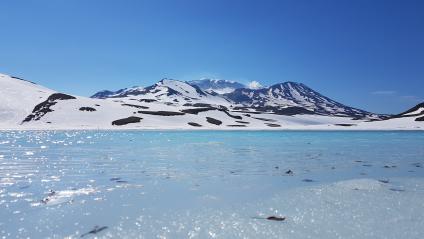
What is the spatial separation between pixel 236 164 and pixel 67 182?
1360cm

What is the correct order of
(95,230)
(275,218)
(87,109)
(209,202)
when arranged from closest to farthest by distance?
(95,230) < (275,218) < (209,202) < (87,109)

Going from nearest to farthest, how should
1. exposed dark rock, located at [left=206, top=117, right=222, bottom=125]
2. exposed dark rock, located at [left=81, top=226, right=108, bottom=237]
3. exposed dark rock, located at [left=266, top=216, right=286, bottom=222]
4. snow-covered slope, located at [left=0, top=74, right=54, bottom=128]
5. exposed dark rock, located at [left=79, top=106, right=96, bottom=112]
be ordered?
exposed dark rock, located at [left=81, top=226, right=108, bottom=237] < exposed dark rock, located at [left=266, top=216, right=286, bottom=222] < snow-covered slope, located at [left=0, top=74, right=54, bottom=128] < exposed dark rock, located at [left=79, top=106, right=96, bottom=112] < exposed dark rock, located at [left=206, top=117, right=222, bottom=125]

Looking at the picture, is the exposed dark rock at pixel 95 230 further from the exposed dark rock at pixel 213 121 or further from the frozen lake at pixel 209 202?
the exposed dark rock at pixel 213 121

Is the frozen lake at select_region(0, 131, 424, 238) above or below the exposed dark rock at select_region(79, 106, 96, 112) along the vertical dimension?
below

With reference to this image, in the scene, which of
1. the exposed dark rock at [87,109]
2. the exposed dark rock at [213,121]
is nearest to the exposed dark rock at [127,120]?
the exposed dark rock at [87,109]

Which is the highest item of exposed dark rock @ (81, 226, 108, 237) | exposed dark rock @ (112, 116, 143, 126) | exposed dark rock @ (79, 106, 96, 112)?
exposed dark rock @ (79, 106, 96, 112)

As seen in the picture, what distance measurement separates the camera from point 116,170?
86.4 ft

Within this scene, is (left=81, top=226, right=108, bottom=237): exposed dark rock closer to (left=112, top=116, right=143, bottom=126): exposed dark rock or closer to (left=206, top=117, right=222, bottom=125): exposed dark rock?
(left=112, top=116, right=143, bottom=126): exposed dark rock

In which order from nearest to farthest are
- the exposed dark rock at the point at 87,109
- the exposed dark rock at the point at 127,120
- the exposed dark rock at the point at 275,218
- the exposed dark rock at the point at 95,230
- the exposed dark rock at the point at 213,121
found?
the exposed dark rock at the point at 95,230, the exposed dark rock at the point at 275,218, the exposed dark rock at the point at 127,120, the exposed dark rock at the point at 87,109, the exposed dark rock at the point at 213,121

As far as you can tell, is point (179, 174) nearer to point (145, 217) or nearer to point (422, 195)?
point (145, 217)

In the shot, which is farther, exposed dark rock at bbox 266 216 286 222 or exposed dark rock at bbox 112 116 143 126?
exposed dark rock at bbox 112 116 143 126

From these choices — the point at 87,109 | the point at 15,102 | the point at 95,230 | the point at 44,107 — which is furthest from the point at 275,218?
the point at 15,102

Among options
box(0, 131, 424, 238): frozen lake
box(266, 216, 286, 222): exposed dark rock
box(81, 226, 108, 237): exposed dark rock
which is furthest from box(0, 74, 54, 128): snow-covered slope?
box(266, 216, 286, 222): exposed dark rock

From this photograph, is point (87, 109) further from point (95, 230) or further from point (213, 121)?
point (95, 230)
